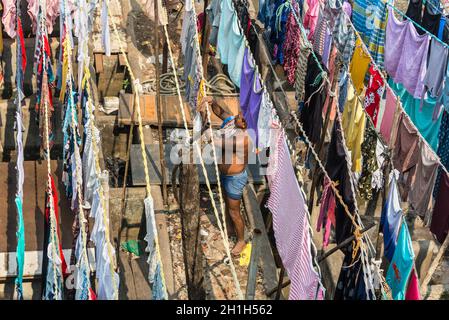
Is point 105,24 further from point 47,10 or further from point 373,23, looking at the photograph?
point 373,23

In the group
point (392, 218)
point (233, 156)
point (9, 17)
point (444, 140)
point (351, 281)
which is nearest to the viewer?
point (351, 281)

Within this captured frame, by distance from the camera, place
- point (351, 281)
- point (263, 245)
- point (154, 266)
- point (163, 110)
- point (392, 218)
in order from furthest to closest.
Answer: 1. point (163, 110)
2. point (263, 245)
3. point (392, 218)
4. point (351, 281)
5. point (154, 266)

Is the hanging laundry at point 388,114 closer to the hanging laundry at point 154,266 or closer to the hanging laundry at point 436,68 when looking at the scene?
the hanging laundry at point 436,68

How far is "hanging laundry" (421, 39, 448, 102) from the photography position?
1093 cm

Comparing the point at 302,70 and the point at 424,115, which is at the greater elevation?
the point at 302,70

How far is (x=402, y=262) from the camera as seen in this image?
7602mm

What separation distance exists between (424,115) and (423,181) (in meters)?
2.68

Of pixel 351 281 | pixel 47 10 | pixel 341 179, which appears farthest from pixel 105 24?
pixel 351 281

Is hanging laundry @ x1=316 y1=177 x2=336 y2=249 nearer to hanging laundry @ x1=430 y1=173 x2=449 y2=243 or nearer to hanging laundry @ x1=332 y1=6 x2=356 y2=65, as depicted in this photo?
hanging laundry @ x1=430 y1=173 x2=449 y2=243

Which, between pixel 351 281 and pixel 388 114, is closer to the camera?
pixel 351 281

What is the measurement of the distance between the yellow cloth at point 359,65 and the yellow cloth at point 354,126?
5.75 feet

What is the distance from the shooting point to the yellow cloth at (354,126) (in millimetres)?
9891

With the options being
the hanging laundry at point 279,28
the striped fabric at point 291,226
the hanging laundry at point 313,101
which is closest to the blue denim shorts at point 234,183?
the striped fabric at point 291,226

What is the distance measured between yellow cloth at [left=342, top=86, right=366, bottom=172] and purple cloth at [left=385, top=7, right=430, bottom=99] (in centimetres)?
198
